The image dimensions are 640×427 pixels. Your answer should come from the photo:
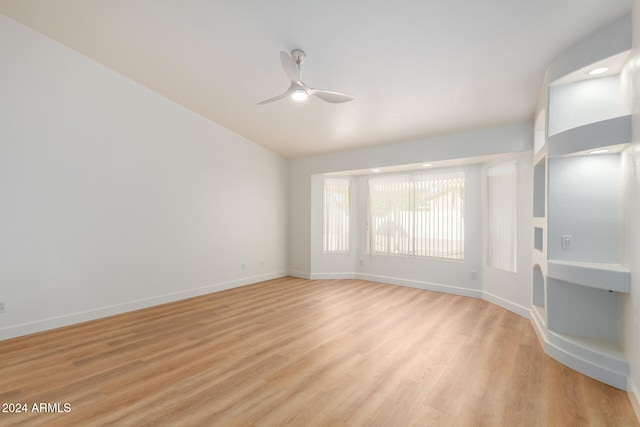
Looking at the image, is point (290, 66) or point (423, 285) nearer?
point (290, 66)

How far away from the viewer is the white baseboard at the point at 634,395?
206 centimetres

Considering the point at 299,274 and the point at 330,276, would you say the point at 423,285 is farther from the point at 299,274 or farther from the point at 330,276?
the point at 299,274

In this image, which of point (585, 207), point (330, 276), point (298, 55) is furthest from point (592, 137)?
point (330, 276)

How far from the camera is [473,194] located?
5.10m

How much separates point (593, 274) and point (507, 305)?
2081 mm

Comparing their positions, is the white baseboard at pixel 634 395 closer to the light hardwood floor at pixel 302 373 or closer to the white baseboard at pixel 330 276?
the light hardwood floor at pixel 302 373

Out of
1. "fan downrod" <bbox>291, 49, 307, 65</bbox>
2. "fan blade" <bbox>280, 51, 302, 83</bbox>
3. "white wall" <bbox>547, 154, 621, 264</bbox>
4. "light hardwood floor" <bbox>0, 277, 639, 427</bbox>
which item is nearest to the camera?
"light hardwood floor" <bbox>0, 277, 639, 427</bbox>

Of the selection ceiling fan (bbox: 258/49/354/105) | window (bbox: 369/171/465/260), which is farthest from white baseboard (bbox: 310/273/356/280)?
ceiling fan (bbox: 258/49/354/105)

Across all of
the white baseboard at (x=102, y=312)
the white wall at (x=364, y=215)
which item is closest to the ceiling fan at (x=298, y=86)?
the white wall at (x=364, y=215)

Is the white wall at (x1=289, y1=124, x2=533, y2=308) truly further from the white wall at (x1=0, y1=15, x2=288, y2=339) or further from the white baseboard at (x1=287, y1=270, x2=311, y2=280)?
the white wall at (x1=0, y1=15, x2=288, y2=339)

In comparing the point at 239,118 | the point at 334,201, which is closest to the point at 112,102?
the point at 239,118

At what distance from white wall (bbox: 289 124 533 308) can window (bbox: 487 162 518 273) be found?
0.22m

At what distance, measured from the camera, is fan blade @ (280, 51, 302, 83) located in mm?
2652

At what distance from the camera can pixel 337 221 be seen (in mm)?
6523
